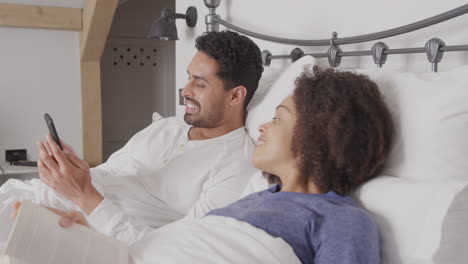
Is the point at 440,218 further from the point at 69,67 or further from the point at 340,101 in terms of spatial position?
the point at 69,67

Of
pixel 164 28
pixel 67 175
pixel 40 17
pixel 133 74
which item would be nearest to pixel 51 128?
pixel 67 175

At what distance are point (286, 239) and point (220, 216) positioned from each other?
163mm

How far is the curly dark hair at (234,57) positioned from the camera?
1.65 meters

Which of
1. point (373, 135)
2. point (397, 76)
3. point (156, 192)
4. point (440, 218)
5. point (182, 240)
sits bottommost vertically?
point (156, 192)

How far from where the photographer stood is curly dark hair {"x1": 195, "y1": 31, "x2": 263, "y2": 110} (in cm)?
165

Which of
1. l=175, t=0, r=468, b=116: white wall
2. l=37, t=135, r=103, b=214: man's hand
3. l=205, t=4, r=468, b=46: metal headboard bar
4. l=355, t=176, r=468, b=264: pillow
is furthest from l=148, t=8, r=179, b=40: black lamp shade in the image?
l=355, t=176, r=468, b=264: pillow

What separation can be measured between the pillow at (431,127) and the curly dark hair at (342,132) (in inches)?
1.4

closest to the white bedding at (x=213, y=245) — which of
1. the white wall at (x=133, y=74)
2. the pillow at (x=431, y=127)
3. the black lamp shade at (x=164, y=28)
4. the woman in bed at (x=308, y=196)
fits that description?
the woman in bed at (x=308, y=196)

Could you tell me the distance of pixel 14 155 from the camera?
3.79 meters

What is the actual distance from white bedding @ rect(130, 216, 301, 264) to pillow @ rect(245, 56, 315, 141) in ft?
1.93

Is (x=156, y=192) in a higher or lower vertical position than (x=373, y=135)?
lower

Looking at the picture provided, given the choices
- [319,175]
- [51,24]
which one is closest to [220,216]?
[319,175]

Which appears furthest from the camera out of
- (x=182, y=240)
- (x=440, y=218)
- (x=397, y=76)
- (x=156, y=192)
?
(x=156, y=192)

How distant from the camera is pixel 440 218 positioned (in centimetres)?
87
